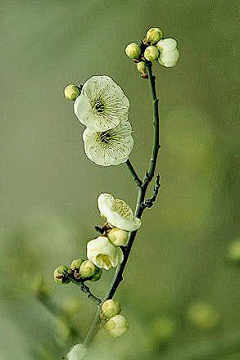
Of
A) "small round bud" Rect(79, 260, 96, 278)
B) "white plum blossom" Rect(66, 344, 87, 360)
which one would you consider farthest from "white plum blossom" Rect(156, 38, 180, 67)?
"white plum blossom" Rect(66, 344, 87, 360)

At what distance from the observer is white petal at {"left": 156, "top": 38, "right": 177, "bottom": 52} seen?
46.8 inches

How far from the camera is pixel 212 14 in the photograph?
131 cm

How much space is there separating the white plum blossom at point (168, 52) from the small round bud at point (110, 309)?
0.39 m

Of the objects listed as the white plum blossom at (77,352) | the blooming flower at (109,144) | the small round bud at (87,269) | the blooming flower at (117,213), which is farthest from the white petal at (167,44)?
the white plum blossom at (77,352)

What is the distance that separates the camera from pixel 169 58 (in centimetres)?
119

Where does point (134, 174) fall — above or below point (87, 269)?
above

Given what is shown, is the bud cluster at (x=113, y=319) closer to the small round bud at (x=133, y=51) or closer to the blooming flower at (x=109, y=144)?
the blooming flower at (x=109, y=144)

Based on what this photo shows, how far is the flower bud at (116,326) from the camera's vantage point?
1.17 meters

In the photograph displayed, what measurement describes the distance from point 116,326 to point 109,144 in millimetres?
287

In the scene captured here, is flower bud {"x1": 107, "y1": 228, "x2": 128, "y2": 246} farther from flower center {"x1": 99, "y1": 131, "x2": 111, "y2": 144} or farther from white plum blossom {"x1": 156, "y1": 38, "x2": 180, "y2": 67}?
white plum blossom {"x1": 156, "y1": 38, "x2": 180, "y2": 67}

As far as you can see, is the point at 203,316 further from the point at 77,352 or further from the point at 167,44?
the point at 167,44

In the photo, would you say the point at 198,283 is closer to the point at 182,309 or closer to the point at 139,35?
the point at 182,309

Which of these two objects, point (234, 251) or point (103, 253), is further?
point (234, 251)

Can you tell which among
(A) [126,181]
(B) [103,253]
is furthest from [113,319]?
(A) [126,181]
